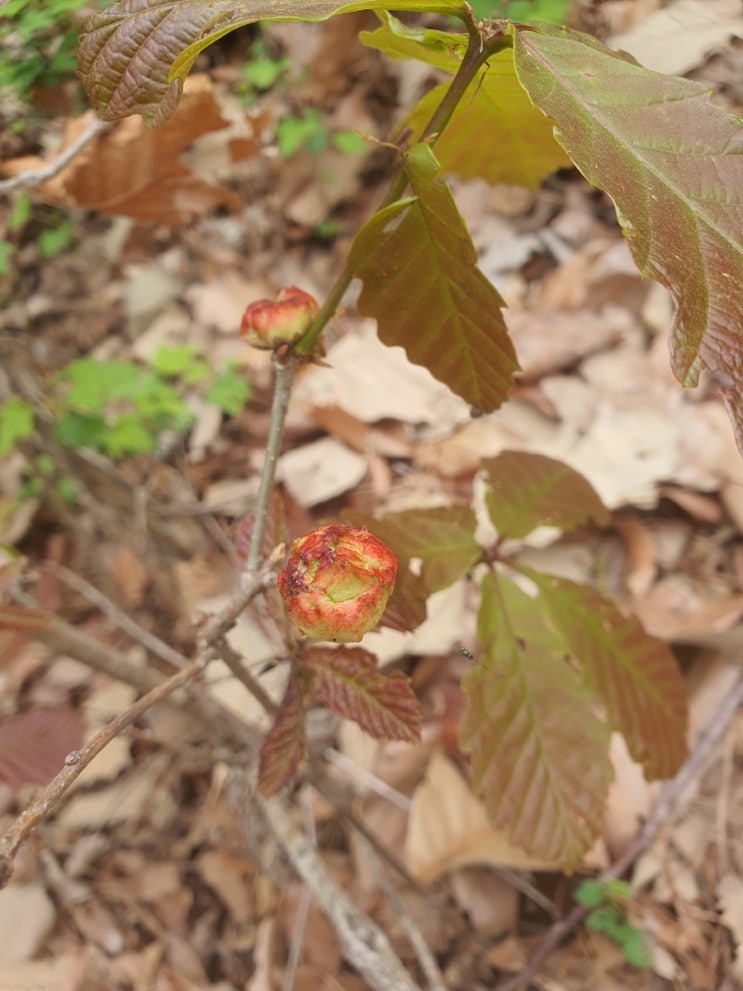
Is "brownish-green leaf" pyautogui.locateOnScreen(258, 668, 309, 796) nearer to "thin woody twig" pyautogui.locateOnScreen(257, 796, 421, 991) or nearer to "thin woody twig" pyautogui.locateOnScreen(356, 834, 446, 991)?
"thin woody twig" pyautogui.locateOnScreen(257, 796, 421, 991)

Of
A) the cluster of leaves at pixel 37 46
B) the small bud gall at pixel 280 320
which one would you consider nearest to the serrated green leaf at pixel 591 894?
the small bud gall at pixel 280 320

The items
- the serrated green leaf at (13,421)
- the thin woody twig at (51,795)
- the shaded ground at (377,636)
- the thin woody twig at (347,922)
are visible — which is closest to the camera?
the thin woody twig at (51,795)

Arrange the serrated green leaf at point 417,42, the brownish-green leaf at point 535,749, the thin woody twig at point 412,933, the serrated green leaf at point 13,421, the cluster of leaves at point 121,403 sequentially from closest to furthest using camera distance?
the serrated green leaf at point 417,42 → the brownish-green leaf at point 535,749 → the thin woody twig at point 412,933 → the serrated green leaf at point 13,421 → the cluster of leaves at point 121,403

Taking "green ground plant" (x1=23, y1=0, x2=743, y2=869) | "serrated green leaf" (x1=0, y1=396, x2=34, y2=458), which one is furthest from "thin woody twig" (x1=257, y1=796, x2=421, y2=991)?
"serrated green leaf" (x1=0, y1=396, x2=34, y2=458)

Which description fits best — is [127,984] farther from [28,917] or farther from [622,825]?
[622,825]

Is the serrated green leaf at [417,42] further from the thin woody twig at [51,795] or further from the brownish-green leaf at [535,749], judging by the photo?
the brownish-green leaf at [535,749]

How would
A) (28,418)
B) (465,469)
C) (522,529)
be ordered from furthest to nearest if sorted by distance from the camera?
(465,469)
(28,418)
(522,529)

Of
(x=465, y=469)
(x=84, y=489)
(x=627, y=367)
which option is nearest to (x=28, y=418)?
(x=84, y=489)

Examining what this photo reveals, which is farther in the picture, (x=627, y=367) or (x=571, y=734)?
(x=627, y=367)
